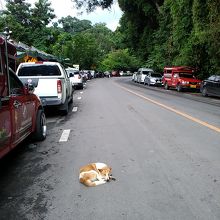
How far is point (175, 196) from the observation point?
507 centimetres

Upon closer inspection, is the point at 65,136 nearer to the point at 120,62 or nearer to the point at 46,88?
the point at 46,88

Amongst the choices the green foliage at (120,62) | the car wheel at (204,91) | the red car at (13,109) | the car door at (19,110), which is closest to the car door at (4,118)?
the red car at (13,109)

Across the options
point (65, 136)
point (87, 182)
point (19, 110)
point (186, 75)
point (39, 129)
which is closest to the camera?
point (87, 182)

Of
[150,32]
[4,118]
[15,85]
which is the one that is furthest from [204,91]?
[150,32]

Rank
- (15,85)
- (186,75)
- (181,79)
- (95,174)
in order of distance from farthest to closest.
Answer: (186,75) → (181,79) → (15,85) → (95,174)

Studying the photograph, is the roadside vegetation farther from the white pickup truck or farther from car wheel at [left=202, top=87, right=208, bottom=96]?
the white pickup truck

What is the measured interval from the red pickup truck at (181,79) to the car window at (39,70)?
17.7 m

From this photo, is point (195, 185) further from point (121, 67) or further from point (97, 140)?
point (121, 67)

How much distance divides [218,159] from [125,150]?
1772 millimetres

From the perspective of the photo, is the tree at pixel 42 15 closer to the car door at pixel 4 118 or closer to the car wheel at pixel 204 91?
the car wheel at pixel 204 91

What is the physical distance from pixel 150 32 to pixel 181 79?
20.2 meters

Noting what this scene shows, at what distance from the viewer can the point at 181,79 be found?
99.7ft

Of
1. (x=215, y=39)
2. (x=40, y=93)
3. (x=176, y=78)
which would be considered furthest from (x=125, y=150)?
(x=176, y=78)

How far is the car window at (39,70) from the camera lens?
13.7 metres
